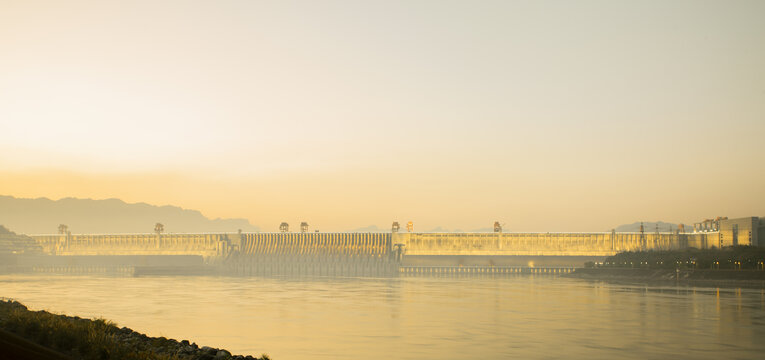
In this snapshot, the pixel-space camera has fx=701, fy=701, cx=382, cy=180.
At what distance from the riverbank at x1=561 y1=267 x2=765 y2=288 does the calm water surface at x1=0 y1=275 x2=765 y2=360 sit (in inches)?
1735

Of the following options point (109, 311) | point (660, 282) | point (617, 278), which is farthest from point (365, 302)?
point (617, 278)

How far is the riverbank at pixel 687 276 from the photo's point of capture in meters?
138

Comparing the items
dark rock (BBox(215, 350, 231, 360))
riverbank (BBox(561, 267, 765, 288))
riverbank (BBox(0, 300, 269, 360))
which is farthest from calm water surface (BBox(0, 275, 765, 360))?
riverbank (BBox(561, 267, 765, 288))

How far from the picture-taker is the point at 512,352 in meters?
46.0

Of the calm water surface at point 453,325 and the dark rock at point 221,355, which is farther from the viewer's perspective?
the calm water surface at point 453,325

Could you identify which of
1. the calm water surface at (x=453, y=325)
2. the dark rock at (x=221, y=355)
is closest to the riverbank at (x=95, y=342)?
the dark rock at (x=221, y=355)

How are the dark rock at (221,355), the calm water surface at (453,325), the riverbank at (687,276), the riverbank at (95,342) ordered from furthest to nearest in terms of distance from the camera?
the riverbank at (687,276), the calm water surface at (453,325), the dark rock at (221,355), the riverbank at (95,342)

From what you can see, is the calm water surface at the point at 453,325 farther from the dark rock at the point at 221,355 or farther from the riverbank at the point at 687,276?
the riverbank at the point at 687,276

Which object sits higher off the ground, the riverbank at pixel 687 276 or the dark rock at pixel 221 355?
the dark rock at pixel 221 355

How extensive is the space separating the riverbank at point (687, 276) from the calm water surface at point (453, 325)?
145ft

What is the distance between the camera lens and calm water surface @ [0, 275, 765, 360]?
46688 millimetres

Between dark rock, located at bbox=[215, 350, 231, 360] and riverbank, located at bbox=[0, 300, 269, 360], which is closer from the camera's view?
riverbank, located at bbox=[0, 300, 269, 360]

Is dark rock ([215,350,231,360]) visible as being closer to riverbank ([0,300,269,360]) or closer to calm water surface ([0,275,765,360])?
riverbank ([0,300,269,360])

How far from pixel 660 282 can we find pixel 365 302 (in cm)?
8925
